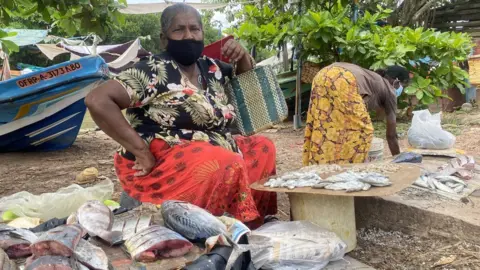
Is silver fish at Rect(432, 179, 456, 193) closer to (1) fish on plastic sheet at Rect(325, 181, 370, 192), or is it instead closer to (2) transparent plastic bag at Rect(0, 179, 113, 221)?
(1) fish on plastic sheet at Rect(325, 181, 370, 192)

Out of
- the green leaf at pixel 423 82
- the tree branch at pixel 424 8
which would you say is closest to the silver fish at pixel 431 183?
the green leaf at pixel 423 82

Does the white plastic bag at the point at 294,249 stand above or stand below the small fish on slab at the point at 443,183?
above

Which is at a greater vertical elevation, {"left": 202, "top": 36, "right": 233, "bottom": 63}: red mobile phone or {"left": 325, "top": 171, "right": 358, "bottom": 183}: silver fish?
{"left": 202, "top": 36, "right": 233, "bottom": 63}: red mobile phone

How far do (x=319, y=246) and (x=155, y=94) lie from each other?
128 cm

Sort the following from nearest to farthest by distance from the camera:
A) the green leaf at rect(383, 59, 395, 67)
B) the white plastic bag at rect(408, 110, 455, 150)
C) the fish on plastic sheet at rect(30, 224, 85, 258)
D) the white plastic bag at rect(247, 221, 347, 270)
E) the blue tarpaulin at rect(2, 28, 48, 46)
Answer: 1. the fish on plastic sheet at rect(30, 224, 85, 258)
2. the white plastic bag at rect(247, 221, 347, 270)
3. the white plastic bag at rect(408, 110, 455, 150)
4. the green leaf at rect(383, 59, 395, 67)
5. the blue tarpaulin at rect(2, 28, 48, 46)

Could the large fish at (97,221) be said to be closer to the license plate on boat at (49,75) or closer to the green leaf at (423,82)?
the license plate on boat at (49,75)

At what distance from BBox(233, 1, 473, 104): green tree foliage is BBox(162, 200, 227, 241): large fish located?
532 cm

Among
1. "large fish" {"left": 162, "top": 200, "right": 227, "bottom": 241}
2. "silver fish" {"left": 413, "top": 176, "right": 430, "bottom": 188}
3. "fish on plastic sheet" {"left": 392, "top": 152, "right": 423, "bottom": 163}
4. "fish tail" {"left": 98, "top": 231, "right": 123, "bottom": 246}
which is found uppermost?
"large fish" {"left": 162, "top": 200, "right": 227, "bottom": 241}

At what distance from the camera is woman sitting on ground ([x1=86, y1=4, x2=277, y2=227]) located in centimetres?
254

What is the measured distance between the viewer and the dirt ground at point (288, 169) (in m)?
2.81

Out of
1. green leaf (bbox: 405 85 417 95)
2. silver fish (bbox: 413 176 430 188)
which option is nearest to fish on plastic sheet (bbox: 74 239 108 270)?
silver fish (bbox: 413 176 430 188)

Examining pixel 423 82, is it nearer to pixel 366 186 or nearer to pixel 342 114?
pixel 342 114

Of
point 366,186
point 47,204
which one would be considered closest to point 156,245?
point 366,186

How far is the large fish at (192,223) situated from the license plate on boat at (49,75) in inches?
191
